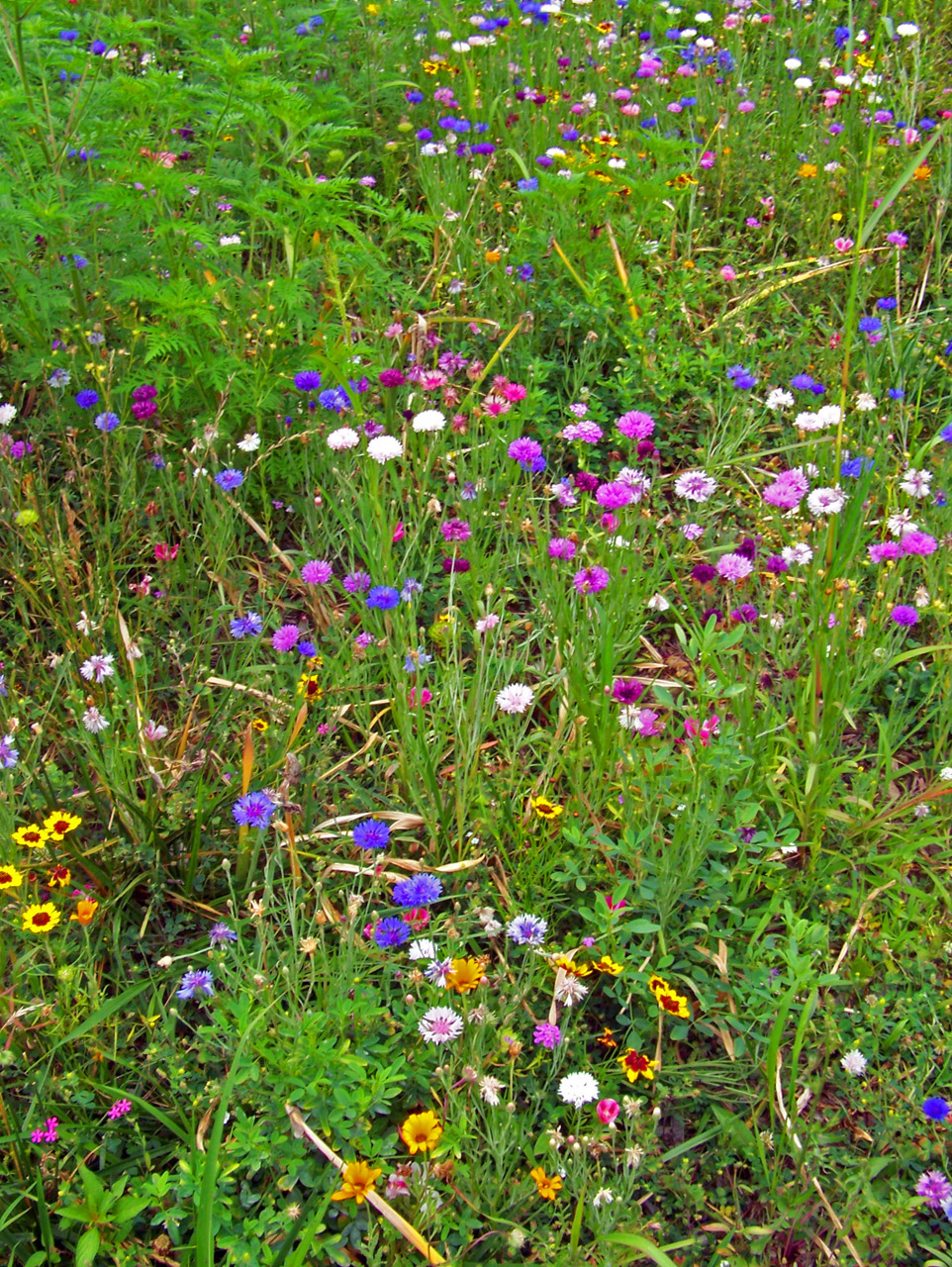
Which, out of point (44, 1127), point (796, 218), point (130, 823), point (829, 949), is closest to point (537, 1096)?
point (829, 949)

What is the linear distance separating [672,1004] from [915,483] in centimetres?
150

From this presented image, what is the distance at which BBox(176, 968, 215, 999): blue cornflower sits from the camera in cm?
162

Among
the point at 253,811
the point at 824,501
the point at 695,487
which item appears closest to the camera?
the point at 253,811

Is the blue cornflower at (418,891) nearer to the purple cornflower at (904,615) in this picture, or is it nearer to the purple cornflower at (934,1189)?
the purple cornflower at (934,1189)

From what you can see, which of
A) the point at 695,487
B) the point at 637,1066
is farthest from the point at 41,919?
the point at 695,487

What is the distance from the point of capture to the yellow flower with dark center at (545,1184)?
4.74 ft

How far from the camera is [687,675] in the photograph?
7.63 ft

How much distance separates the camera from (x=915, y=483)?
2.47m

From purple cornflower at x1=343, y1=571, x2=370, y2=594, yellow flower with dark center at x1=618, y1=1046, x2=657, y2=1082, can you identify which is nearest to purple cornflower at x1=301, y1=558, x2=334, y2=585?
purple cornflower at x1=343, y1=571, x2=370, y2=594

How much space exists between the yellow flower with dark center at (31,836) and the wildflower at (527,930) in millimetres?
803

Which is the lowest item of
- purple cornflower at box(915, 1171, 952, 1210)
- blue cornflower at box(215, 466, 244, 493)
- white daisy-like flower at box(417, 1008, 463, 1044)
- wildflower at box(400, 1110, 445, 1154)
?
purple cornflower at box(915, 1171, 952, 1210)

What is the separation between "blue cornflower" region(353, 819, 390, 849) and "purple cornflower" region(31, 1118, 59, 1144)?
2.05 feet

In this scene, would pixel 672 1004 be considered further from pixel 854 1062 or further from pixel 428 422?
pixel 428 422

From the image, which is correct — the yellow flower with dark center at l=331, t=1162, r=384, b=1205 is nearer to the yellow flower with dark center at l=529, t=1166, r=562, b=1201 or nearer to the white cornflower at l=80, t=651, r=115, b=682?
the yellow flower with dark center at l=529, t=1166, r=562, b=1201
